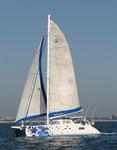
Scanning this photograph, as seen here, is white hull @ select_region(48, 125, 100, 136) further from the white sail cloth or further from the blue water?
the white sail cloth

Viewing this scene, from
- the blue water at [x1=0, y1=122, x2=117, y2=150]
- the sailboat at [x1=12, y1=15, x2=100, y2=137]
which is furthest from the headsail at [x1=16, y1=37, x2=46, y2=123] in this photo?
Answer: the blue water at [x1=0, y1=122, x2=117, y2=150]

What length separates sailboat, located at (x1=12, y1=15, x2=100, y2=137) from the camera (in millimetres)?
67269

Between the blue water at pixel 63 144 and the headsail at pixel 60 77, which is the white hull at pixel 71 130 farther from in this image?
the headsail at pixel 60 77

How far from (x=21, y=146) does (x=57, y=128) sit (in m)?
12.9

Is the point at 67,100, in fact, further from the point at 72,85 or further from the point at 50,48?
the point at 50,48

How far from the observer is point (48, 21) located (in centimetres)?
7100

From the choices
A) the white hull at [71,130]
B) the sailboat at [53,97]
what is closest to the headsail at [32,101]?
the sailboat at [53,97]

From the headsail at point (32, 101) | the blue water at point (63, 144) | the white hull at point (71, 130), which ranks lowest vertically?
the blue water at point (63, 144)

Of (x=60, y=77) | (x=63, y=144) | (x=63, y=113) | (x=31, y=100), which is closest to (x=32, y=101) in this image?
(x=31, y=100)

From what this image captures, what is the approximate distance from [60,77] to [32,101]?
506 centimetres

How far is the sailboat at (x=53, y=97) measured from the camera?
67269 mm

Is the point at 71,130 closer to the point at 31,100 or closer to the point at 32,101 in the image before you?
the point at 32,101

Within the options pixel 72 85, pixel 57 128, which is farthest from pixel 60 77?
pixel 57 128

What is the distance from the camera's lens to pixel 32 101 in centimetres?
6819
